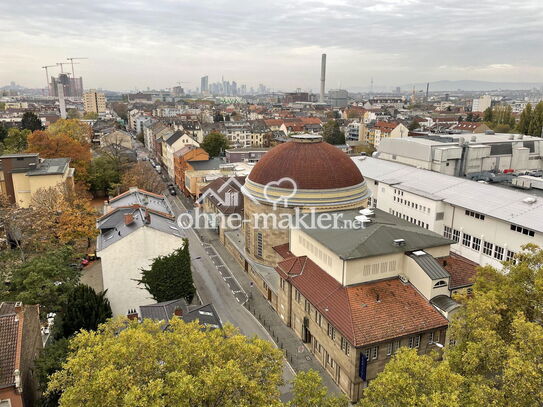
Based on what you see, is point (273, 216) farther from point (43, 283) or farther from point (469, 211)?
point (43, 283)

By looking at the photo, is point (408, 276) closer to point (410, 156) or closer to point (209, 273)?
point (209, 273)

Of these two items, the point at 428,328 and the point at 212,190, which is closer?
the point at 428,328

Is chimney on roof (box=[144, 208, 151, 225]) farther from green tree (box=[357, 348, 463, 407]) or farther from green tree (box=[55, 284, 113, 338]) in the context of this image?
green tree (box=[357, 348, 463, 407])

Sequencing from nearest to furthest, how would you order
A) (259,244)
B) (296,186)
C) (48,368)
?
(48,368)
(296,186)
(259,244)

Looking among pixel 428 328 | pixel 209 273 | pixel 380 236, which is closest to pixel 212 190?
pixel 209 273

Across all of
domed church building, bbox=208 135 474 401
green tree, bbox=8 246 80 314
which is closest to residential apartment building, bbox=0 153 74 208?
green tree, bbox=8 246 80 314

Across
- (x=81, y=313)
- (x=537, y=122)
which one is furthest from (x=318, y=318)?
(x=537, y=122)

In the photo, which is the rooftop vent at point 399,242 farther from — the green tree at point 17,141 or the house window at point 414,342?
the green tree at point 17,141
